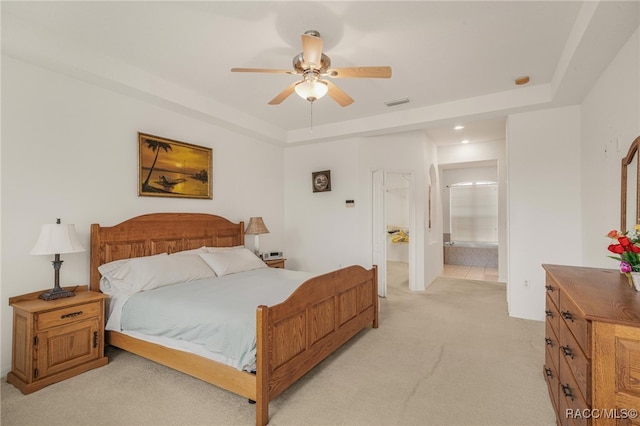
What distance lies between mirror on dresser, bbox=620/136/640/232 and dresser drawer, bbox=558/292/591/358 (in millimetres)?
974

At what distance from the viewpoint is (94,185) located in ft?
10.1

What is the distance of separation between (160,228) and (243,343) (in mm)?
2121

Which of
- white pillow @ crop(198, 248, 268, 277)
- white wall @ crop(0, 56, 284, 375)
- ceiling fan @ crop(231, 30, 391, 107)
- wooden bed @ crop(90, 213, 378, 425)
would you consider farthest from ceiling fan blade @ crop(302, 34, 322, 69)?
white pillow @ crop(198, 248, 268, 277)

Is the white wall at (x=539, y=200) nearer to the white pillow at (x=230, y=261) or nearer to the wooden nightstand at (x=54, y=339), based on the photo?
the white pillow at (x=230, y=261)

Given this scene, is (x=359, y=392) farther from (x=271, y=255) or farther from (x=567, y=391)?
(x=271, y=255)

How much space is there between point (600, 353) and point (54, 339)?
10.9 ft

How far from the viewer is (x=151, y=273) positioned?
2.95 m

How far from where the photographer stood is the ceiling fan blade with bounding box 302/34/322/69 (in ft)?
6.71

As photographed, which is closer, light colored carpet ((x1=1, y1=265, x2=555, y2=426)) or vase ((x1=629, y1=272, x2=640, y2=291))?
vase ((x1=629, y1=272, x2=640, y2=291))

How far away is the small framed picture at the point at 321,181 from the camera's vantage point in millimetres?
5227

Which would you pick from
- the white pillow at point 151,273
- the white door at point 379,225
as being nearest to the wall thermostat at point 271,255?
the white door at point 379,225

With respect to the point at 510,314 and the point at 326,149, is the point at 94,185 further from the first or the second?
the point at 510,314

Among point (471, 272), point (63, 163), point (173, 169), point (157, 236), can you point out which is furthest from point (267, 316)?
point (471, 272)

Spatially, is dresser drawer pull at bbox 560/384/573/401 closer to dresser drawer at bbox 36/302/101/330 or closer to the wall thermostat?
dresser drawer at bbox 36/302/101/330
